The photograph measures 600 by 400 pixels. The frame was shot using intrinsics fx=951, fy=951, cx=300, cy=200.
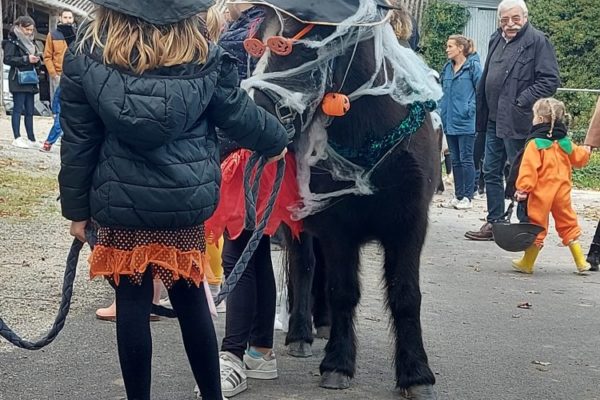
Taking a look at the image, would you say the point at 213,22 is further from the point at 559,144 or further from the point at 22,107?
the point at 22,107

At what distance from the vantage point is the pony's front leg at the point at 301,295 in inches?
187

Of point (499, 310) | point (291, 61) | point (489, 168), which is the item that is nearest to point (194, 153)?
point (291, 61)

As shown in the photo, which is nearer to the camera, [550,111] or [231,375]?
[231,375]

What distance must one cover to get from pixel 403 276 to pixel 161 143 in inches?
57.4

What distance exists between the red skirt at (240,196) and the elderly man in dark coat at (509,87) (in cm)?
500

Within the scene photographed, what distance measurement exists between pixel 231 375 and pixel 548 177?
4333mm

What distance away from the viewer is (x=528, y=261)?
24.9 feet

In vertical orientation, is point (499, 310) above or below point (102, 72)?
below

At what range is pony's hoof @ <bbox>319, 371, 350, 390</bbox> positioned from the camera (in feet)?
13.7

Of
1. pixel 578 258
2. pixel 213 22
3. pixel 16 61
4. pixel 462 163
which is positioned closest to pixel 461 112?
pixel 462 163

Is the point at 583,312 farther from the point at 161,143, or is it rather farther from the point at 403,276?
the point at 161,143

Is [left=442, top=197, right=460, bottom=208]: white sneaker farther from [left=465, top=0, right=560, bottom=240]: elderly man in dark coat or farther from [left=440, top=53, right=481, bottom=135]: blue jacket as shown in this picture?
[left=465, top=0, right=560, bottom=240]: elderly man in dark coat

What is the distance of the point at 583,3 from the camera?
23.0 m

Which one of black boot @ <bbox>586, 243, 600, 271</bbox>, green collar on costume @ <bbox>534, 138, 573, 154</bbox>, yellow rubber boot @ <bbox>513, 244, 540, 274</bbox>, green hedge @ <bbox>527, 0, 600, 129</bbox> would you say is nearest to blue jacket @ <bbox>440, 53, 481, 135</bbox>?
green collar on costume @ <bbox>534, 138, 573, 154</bbox>
